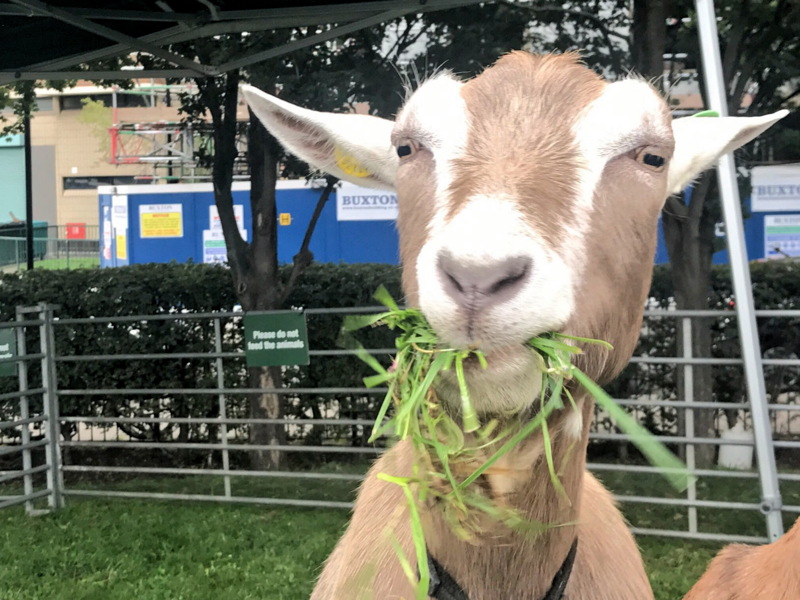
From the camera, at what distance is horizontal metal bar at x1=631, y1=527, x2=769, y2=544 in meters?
5.10

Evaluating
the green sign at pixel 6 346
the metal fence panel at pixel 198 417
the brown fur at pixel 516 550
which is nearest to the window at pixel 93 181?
the metal fence panel at pixel 198 417

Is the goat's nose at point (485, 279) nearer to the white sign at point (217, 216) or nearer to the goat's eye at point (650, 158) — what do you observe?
the goat's eye at point (650, 158)

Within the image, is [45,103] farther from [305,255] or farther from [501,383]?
[501,383]

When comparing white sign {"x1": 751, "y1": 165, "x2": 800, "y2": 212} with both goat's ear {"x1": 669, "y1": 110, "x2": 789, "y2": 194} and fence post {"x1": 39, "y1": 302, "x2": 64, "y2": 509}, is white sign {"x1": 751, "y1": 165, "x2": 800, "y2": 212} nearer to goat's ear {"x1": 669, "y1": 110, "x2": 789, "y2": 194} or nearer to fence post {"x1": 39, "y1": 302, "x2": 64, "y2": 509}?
goat's ear {"x1": 669, "y1": 110, "x2": 789, "y2": 194}

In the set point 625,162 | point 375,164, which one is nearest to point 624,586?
point 625,162

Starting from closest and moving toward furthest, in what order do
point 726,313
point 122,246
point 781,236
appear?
point 726,313
point 781,236
point 122,246

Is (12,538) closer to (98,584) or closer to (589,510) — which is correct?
(98,584)

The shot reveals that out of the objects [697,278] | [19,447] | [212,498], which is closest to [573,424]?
[697,278]

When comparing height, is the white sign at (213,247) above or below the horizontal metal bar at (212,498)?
above

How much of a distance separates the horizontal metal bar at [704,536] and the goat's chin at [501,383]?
450cm

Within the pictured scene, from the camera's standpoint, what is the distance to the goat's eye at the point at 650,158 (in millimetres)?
1685

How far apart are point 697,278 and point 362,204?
3068mm

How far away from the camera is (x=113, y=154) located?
9188 millimetres

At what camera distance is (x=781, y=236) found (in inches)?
245
